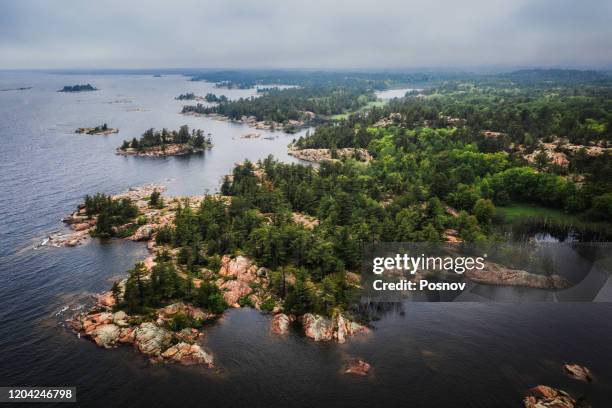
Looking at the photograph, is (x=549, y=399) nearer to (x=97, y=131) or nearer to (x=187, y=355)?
(x=187, y=355)

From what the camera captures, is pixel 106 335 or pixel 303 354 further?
pixel 106 335

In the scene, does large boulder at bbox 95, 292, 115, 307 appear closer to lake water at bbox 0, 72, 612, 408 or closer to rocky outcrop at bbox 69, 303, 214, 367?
rocky outcrop at bbox 69, 303, 214, 367

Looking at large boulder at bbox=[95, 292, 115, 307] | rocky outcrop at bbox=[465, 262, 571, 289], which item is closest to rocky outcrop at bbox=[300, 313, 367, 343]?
rocky outcrop at bbox=[465, 262, 571, 289]

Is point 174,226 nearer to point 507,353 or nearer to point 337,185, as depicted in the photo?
point 337,185

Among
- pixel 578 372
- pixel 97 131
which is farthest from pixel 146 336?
pixel 97 131

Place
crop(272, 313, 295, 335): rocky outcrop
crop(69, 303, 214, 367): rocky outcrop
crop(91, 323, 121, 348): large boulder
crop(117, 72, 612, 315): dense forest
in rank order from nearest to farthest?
1. crop(69, 303, 214, 367): rocky outcrop
2. crop(91, 323, 121, 348): large boulder
3. crop(272, 313, 295, 335): rocky outcrop
4. crop(117, 72, 612, 315): dense forest

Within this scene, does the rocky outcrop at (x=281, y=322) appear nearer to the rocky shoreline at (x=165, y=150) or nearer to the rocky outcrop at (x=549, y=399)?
the rocky outcrop at (x=549, y=399)

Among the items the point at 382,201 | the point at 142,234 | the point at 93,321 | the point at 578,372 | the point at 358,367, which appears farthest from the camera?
the point at 382,201
